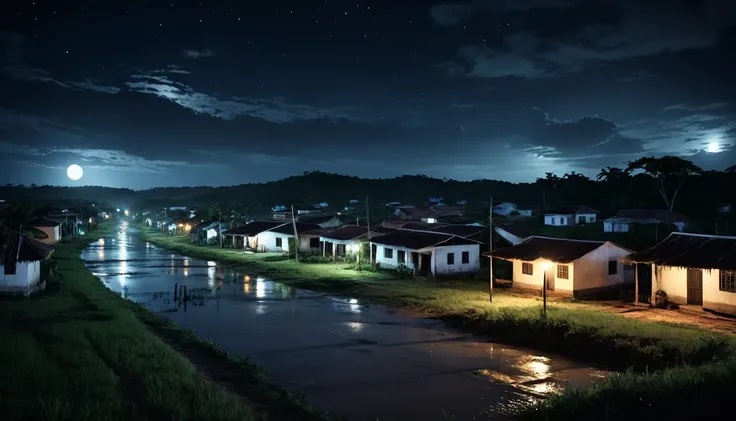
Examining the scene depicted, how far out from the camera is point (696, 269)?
23484 mm

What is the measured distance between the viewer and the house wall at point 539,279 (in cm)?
2856

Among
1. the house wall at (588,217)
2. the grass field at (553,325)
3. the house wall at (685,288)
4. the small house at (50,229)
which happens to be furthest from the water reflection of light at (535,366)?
the house wall at (588,217)

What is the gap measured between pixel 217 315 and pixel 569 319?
17730 millimetres

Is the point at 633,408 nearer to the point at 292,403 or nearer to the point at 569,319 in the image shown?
the point at 292,403

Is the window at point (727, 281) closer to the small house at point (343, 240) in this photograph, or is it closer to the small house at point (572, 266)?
the small house at point (572, 266)

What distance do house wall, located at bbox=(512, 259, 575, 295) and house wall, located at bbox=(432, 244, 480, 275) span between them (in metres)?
6.98

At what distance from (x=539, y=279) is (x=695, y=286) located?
831cm

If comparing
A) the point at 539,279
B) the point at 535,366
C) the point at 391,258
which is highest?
the point at 391,258

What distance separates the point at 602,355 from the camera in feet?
61.7

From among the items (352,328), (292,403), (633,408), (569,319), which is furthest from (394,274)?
(633,408)

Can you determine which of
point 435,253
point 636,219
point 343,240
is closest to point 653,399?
point 435,253

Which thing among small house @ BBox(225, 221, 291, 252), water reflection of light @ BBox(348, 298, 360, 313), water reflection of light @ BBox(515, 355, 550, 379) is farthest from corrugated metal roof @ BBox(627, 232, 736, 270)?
small house @ BBox(225, 221, 291, 252)

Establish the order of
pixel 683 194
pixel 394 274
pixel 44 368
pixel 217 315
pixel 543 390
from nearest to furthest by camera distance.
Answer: pixel 44 368
pixel 543 390
pixel 217 315
pixel 394 274
pixel 683 194

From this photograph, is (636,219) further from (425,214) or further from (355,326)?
(355,326)
